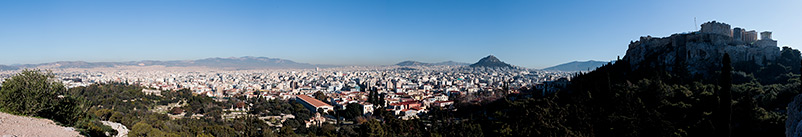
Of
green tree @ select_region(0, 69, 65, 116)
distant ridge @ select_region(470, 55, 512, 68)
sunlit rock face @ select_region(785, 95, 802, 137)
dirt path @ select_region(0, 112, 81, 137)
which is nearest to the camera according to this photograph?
sunlit rock face @ select_region(785, 95, 802, 137)

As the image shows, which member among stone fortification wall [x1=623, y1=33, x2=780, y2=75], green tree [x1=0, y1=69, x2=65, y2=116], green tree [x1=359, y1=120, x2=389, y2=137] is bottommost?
green tree [x1=359, y1=120, x2=389, y2=137]

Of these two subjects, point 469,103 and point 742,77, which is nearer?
point 742,77

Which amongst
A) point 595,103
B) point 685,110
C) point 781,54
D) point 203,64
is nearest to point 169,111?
point 595,103

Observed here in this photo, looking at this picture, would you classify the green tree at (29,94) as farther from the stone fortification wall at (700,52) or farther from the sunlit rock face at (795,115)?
the stone fortification wall at (700,52)

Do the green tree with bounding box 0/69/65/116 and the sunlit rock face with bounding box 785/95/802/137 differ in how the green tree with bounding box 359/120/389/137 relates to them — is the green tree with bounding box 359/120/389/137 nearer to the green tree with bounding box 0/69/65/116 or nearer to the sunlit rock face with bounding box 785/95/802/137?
the green tree with bounding box 0/69/65/116

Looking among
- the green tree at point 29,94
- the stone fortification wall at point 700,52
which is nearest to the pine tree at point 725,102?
the stone fortification wall at point 700,52

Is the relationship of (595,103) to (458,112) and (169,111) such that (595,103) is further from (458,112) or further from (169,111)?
(169,111)

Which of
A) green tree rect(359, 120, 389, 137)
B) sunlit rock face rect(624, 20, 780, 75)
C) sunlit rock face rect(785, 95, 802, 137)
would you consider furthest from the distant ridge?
sunlit rock face rect(785, 95, 802, 137)
